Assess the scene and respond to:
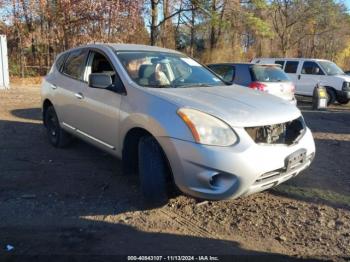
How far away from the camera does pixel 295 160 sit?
13.5 ft

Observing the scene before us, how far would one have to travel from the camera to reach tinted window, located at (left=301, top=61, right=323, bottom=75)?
15.8 m

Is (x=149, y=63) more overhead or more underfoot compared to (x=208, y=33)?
more underfoot

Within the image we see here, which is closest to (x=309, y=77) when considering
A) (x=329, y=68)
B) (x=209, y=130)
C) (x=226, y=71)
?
(x=329, y=68)

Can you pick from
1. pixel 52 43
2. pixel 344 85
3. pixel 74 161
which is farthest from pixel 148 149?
pixel 52 43

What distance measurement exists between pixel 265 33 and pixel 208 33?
6.40 metres

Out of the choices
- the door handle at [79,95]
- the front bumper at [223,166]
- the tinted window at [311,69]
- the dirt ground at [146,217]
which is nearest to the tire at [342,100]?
the tinted window at [311,69]

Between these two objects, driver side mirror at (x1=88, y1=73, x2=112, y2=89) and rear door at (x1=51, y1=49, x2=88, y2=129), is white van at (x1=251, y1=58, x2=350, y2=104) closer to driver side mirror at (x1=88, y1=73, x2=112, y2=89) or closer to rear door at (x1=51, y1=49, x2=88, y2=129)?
rear door at (x1=51, y1=49, x2=88, y2=129)

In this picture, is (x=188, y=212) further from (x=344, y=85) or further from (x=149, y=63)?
(x=344, y=85)

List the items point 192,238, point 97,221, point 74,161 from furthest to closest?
point 74,161, point 97,221, point 192,238

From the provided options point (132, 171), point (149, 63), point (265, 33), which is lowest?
point (132, 171)

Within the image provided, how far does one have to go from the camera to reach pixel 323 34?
43188 mm

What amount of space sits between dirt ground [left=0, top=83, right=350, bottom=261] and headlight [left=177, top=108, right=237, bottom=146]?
0.91 metres

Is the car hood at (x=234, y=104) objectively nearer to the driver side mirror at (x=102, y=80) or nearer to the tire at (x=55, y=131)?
the driver side mirror at (x=102, y=80)

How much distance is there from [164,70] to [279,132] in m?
1.71
